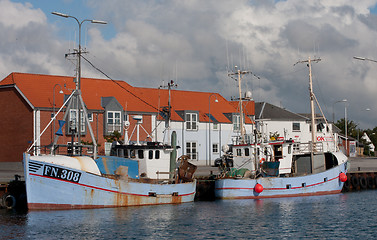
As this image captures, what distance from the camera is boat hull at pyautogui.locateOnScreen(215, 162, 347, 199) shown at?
41219 millimetres

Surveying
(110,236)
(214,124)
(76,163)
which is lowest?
(110,236)

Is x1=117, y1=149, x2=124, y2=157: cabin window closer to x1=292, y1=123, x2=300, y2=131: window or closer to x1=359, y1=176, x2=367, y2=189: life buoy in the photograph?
x1=359, y1=176, x2=367, y2=189: life buoy

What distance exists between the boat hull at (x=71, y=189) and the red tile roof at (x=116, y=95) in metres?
18.4

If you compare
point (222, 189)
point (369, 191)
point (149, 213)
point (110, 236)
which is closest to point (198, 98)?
point (369, 191)

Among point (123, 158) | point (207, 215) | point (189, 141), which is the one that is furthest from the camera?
point (189, 141)

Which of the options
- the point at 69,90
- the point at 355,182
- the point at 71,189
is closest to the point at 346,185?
the point at 355,182

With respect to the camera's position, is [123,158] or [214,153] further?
[214,153]

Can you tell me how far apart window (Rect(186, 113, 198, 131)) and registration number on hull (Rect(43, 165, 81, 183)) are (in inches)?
1539

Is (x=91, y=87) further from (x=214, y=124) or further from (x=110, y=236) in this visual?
(x=110, y=236)

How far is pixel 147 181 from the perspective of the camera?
3841 cm

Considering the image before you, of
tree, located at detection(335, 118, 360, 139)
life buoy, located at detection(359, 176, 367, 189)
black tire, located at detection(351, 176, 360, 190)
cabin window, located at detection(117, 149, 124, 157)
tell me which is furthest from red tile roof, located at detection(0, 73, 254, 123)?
tree, located at detection(335, 118, 360, 139)

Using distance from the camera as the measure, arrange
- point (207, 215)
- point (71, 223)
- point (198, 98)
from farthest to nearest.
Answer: point (198, 98) < point (207, 215) < point (71, 223)

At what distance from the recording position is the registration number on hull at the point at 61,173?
32719 millimetres

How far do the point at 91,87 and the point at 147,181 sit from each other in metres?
30.2
